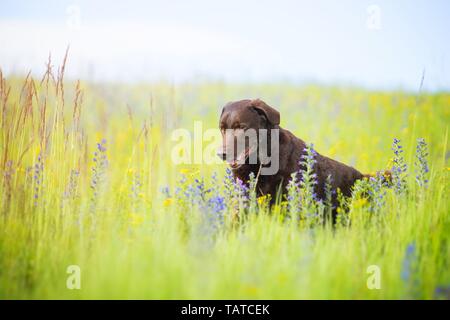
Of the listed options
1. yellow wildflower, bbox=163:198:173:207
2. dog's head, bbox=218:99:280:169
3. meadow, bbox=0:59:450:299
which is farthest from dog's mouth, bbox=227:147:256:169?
yellow wildflower, bbox=163:198:173:207

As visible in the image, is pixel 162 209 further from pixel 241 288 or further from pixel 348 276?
pixel 348 276

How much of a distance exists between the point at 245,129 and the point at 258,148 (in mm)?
256

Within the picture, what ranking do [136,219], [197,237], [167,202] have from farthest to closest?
[167,202] → [136,219] → [197,237]

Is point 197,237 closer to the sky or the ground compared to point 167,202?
closer to the ground

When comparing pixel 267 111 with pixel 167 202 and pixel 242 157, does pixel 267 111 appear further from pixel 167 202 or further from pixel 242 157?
pixel 167 202

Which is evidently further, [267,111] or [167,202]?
[267,111]

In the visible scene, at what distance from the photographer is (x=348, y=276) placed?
146 inches

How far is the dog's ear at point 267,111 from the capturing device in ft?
17.3

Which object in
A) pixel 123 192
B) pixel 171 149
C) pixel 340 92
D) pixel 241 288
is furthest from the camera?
pixel 340 92

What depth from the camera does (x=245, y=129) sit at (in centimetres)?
529

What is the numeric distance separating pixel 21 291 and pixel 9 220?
35.0 inches

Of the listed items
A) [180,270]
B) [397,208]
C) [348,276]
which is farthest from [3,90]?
[397,208]

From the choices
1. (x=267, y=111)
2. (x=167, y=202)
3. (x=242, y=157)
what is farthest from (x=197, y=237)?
(x=267, y=111)

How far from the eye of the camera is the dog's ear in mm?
5266
